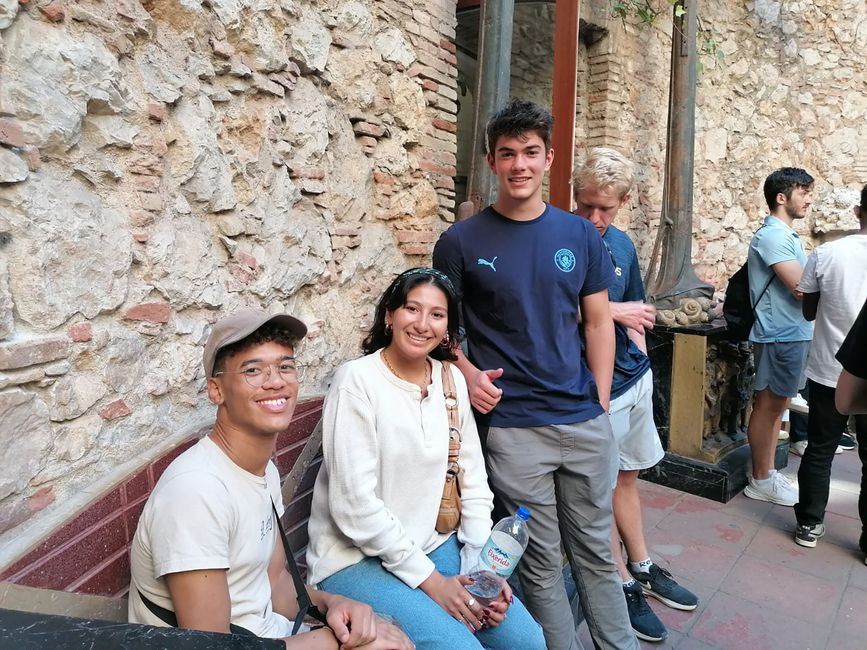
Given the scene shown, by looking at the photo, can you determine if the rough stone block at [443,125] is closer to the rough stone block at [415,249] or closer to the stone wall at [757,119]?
the rough stone block at [415,249]

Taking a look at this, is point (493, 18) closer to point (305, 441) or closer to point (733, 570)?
point (305, 441)

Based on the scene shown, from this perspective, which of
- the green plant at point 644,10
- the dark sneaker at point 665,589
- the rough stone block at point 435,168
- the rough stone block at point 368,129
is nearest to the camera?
the dark sneaker at point 665,589

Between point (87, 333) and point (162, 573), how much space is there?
0.76m

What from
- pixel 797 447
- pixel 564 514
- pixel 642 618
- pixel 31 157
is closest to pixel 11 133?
pixel 31 157

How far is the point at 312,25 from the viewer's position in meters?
2.61

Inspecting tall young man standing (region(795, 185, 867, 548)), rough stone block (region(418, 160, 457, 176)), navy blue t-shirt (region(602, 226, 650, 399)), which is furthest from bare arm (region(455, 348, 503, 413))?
tall young man standing (region(795, 185, 867, 548))

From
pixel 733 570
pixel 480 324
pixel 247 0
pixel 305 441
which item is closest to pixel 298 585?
pixel 305 441

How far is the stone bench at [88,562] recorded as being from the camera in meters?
1.38

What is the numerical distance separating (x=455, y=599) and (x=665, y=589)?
5.19 ft

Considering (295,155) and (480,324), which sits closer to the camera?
(480,324)

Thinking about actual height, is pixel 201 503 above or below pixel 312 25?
below

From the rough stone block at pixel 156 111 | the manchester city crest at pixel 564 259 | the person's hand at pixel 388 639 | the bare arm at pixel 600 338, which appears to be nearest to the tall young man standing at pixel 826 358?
the bare arm at pixel 600 338

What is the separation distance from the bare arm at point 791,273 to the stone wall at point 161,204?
7.93ft

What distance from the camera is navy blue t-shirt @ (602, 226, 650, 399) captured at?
2.54 meters
